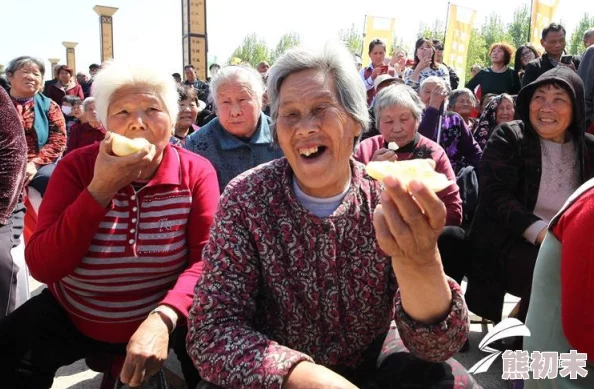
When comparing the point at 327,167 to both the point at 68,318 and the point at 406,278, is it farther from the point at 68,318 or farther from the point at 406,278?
the point at 68,318

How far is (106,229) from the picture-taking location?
203cm

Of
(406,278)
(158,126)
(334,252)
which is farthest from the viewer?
(158,126)

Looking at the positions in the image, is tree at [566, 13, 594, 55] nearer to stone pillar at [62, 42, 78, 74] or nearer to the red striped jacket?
stone pillar at [62, 42, 78, 74]

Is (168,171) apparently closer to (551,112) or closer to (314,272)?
(314,272)

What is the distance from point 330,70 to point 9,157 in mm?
1841

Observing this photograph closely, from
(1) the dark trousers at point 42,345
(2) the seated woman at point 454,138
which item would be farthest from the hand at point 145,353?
(2) the seated woman at point 454,138

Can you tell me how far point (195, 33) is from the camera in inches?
766

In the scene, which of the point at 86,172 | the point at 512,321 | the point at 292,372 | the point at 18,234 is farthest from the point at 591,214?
the point at 18,234

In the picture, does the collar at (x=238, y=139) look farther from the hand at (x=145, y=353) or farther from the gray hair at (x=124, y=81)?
the hand at (x=145, y=353)

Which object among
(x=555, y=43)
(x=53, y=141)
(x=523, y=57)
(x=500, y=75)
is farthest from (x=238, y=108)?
(x=523, y=57)

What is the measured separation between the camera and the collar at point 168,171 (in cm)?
211

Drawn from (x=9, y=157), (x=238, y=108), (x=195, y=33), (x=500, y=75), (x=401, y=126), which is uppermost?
(x=195, y=33)

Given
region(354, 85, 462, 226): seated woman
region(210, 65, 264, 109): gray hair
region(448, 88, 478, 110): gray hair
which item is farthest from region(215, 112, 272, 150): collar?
region(448, 88, 478, 110): gray hair

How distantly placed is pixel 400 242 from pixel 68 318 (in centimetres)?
157
